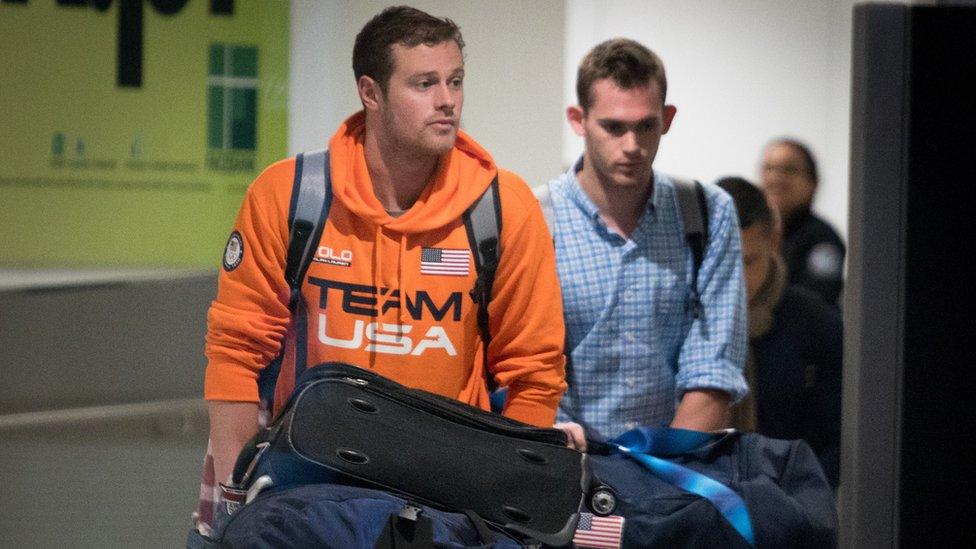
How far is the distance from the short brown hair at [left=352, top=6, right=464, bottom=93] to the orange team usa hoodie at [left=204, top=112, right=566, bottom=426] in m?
0.11

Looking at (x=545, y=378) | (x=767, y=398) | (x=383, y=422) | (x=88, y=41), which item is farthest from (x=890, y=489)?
(x=88, y=41)

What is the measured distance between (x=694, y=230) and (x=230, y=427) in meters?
0.98

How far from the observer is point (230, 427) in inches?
86.0

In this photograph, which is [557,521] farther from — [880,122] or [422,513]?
[880,122]

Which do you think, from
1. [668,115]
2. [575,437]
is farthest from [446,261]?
[668,115]

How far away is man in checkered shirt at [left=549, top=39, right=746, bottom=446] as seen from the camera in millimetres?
2467

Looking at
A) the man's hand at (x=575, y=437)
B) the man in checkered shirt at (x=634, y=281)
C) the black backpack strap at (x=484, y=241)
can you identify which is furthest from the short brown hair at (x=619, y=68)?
the man's hand at (x=575, y=437)

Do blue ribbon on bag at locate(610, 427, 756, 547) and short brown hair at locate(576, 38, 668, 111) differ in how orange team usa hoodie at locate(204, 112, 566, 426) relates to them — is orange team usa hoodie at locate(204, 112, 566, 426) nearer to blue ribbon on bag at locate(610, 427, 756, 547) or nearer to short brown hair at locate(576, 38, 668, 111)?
blue ribbon on bag at locate(610, 427, 756, 547)

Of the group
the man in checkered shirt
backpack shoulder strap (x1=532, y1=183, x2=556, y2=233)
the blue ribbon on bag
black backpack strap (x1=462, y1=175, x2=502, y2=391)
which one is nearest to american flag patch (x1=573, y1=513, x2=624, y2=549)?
the blue ribbon on bag

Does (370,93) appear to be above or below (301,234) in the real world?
above

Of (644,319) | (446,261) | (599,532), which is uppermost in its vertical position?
(446,261)

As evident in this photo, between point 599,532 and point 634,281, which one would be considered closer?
point 599,532

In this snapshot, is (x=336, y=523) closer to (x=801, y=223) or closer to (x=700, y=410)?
(x=700, y=410)

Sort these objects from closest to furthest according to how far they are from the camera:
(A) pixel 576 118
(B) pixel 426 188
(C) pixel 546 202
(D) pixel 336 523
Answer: (D) pixel 336 523, (B) pixel 426 188, (C) pixel 546 202, (A) pixel 576 118
